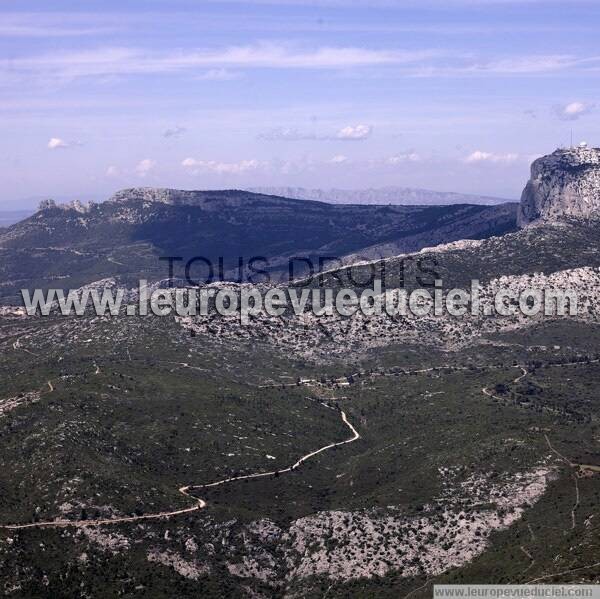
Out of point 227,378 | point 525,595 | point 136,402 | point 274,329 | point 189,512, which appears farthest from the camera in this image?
point 274,329

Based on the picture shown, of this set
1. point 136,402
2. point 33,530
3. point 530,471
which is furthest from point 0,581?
point 530,471

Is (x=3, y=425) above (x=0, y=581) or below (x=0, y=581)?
above

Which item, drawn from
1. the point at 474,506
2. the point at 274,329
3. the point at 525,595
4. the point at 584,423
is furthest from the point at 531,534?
the point at 274,329

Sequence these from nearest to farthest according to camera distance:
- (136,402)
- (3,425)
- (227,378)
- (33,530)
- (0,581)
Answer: (0,581) < (33,530) < (3,425) < (136,402) < (227,378)

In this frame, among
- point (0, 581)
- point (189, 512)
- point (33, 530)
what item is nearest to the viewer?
point (0, 581)

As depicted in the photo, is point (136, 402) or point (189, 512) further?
point (136, 402)

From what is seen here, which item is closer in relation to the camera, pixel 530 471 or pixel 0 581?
pixel 0 581

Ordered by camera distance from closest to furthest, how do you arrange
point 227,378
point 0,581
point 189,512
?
point 0,581 → point 189,512 → point 227,378

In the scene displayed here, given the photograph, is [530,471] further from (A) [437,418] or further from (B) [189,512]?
(B) [189,512]

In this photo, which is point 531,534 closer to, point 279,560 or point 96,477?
point 279,560
